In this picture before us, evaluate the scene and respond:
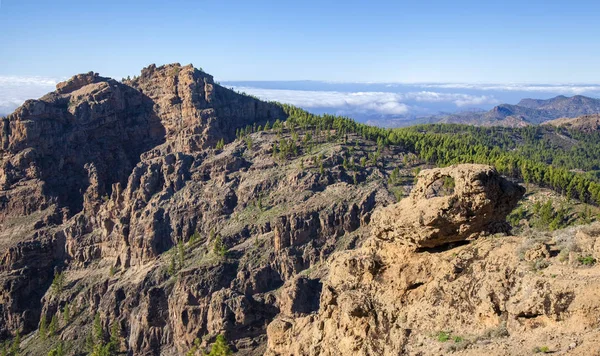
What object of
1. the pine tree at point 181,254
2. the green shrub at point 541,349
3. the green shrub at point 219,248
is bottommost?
the pine tree at point 181,254

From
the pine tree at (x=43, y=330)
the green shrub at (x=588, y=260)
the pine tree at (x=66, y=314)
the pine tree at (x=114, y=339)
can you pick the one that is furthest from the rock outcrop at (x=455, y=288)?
the pine tree at (x=43, y=330)

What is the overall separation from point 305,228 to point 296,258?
8284mm

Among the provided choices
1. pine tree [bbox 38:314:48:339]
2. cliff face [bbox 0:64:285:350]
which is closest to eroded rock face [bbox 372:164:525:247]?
cliff face [bbox 0:64:285:350]

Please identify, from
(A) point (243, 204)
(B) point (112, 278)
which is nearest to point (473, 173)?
(A) point (243, 204)

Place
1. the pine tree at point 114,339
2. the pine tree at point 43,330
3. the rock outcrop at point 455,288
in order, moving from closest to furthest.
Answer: the rock outcrop at point 455,288
the pine tree at point 114,339
the pine tree at point 43,330

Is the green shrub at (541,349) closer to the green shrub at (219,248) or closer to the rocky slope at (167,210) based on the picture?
the rocky slope at (167,210)

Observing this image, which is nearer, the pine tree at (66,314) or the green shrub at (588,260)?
the green shrub at (588,260)

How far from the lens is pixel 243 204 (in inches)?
5379

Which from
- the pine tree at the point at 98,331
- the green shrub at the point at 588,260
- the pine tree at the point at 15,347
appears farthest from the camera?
the pine tree at the point at 15,347

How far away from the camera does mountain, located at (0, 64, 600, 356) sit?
92.3 feet

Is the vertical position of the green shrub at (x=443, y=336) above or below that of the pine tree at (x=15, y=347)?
above

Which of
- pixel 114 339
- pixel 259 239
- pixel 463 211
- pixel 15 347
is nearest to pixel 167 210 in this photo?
pixel 259 239

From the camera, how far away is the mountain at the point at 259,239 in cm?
2814

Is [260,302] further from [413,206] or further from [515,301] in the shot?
[515,301]
